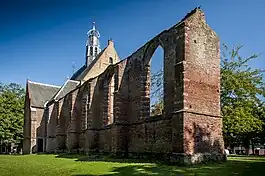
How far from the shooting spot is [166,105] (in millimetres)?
17781

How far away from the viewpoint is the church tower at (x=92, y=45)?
177ft

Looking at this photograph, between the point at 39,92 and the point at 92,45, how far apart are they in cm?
1563

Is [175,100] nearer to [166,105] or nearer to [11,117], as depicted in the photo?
[166,105]

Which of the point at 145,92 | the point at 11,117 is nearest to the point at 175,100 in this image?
the point at 145,92

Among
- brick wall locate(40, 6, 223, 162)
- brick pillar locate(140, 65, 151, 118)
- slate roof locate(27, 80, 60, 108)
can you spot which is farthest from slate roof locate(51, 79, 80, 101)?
brick pillar locate(140, 65, 151, 118)

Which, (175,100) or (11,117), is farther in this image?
(11,117)

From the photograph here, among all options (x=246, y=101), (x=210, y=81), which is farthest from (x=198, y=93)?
(x=246, y=101)

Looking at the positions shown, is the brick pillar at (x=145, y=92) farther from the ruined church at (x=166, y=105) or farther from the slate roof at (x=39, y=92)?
the slate roof at (x=39, y=92)

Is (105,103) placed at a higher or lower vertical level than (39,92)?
lower

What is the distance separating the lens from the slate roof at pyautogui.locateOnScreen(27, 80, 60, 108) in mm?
42850

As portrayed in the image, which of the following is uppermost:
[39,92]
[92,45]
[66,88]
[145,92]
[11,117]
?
[92,45]

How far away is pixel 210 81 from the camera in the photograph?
56.3 ft

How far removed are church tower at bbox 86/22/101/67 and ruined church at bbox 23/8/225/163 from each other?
2270cm

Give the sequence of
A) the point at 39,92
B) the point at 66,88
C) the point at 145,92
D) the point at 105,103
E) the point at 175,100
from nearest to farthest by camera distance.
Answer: the point at 175,100, the point at 145,92, the point at 105,103, the point at 66,88, the point at 39,92
